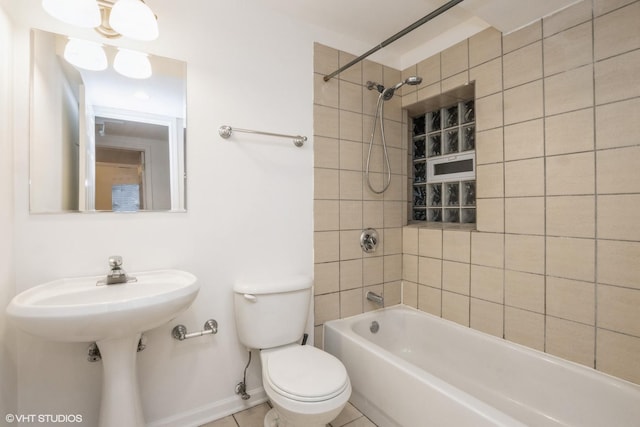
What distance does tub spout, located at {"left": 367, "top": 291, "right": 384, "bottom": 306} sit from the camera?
2.05 m

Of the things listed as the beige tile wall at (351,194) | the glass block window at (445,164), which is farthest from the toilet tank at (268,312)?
the glass block window at (445,164)

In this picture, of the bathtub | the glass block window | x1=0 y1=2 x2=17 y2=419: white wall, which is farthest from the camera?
the glass block window

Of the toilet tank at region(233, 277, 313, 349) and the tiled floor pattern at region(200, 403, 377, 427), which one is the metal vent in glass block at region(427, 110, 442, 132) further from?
the tiled floor pattern at region(200, 403, 377, 427)

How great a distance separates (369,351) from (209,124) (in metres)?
1.47

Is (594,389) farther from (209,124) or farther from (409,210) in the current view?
(209,124)

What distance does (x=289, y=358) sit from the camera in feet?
4.78

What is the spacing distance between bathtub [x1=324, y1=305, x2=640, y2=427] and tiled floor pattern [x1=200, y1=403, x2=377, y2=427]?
50 millimetres

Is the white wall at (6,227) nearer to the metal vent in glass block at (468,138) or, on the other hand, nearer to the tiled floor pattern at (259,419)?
the tiled floor pattern at (259,419)

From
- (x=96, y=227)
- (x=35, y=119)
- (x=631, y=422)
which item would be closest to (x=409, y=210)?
(x=631, y=422)

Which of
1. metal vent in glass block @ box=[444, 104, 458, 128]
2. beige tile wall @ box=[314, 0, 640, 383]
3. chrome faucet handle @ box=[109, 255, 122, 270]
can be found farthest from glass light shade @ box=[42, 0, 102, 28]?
metal vent in glass block @ box=[444, 104, 458, 128]

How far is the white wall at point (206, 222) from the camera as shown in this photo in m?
1.26

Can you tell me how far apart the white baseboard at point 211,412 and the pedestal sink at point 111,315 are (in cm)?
Result: 27

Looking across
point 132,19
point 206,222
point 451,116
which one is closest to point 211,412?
point 206,222

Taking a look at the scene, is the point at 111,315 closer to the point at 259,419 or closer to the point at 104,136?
the point at 104,136
